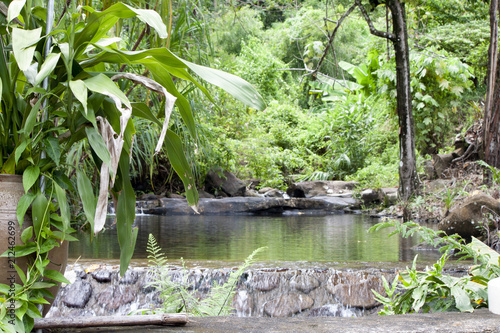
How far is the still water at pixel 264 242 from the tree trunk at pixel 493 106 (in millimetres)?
1387

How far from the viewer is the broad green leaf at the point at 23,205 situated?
1.06 m

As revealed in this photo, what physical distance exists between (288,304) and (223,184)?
714 cm

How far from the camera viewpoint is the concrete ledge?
115cm

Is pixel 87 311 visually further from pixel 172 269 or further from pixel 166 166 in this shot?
pixel 166 166

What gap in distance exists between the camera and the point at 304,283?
311 centimetres

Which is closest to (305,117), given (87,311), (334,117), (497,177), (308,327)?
(334,117)

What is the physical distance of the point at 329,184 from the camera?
34.8 ft

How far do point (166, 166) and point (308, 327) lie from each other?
29.7 ft

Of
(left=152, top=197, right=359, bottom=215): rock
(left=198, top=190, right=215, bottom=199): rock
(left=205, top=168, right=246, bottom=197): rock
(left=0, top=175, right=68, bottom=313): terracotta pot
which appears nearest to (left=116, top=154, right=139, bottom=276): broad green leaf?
(left=0, top=175, right=68, bottom=313): terracotta pot

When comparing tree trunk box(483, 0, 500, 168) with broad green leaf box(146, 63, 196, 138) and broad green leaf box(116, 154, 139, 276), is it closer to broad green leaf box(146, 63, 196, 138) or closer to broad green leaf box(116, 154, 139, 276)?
broad green leaf box(146, 63, 196, 138)

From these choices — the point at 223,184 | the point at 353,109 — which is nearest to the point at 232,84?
the point at 223,184

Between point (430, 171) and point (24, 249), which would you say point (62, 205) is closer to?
point (24, 249)

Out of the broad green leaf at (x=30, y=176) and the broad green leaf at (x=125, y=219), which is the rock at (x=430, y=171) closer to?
the broad green leaf at (x=125, y=219)

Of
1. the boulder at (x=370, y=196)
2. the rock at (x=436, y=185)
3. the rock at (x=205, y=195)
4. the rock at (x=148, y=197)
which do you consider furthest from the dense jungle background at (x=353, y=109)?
the rock at (x=436, y=185)
